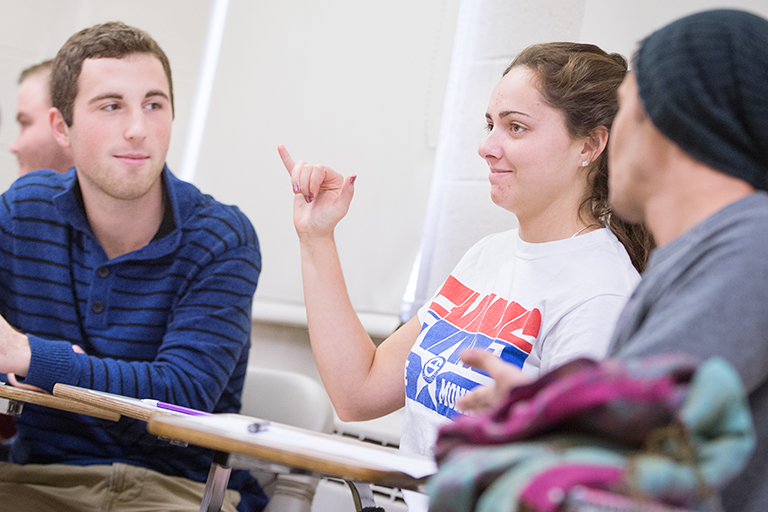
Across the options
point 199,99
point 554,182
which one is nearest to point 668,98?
point 554,182

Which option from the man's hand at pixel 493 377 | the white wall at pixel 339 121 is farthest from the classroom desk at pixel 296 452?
the white wall at pixel 339 121

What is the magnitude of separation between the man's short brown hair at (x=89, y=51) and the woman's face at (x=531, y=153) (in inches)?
37.1

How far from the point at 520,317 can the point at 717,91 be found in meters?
0.66

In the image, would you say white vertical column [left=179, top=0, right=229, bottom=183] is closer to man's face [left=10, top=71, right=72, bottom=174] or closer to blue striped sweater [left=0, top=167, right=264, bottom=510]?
man's face [left=10, top=71, right=72, bottom=174]

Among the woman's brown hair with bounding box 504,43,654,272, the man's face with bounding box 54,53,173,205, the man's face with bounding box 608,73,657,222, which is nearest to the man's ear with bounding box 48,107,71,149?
the man's face with bounding box 54,53,173,205

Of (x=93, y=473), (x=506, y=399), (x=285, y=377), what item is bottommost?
(x=93, y=473)

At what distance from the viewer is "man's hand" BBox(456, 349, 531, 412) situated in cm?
60

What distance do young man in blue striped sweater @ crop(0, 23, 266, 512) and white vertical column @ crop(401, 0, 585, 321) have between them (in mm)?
→ 641

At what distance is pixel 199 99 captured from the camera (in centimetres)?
275

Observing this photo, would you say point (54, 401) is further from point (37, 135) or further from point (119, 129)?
point (37, 135)

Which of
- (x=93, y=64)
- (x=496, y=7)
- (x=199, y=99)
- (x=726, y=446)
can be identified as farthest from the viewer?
(x=199, y=99)

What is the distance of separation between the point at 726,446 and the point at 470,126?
5.69 ft

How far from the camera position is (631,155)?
0.69 meters

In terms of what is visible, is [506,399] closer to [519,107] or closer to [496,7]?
[519,107]
